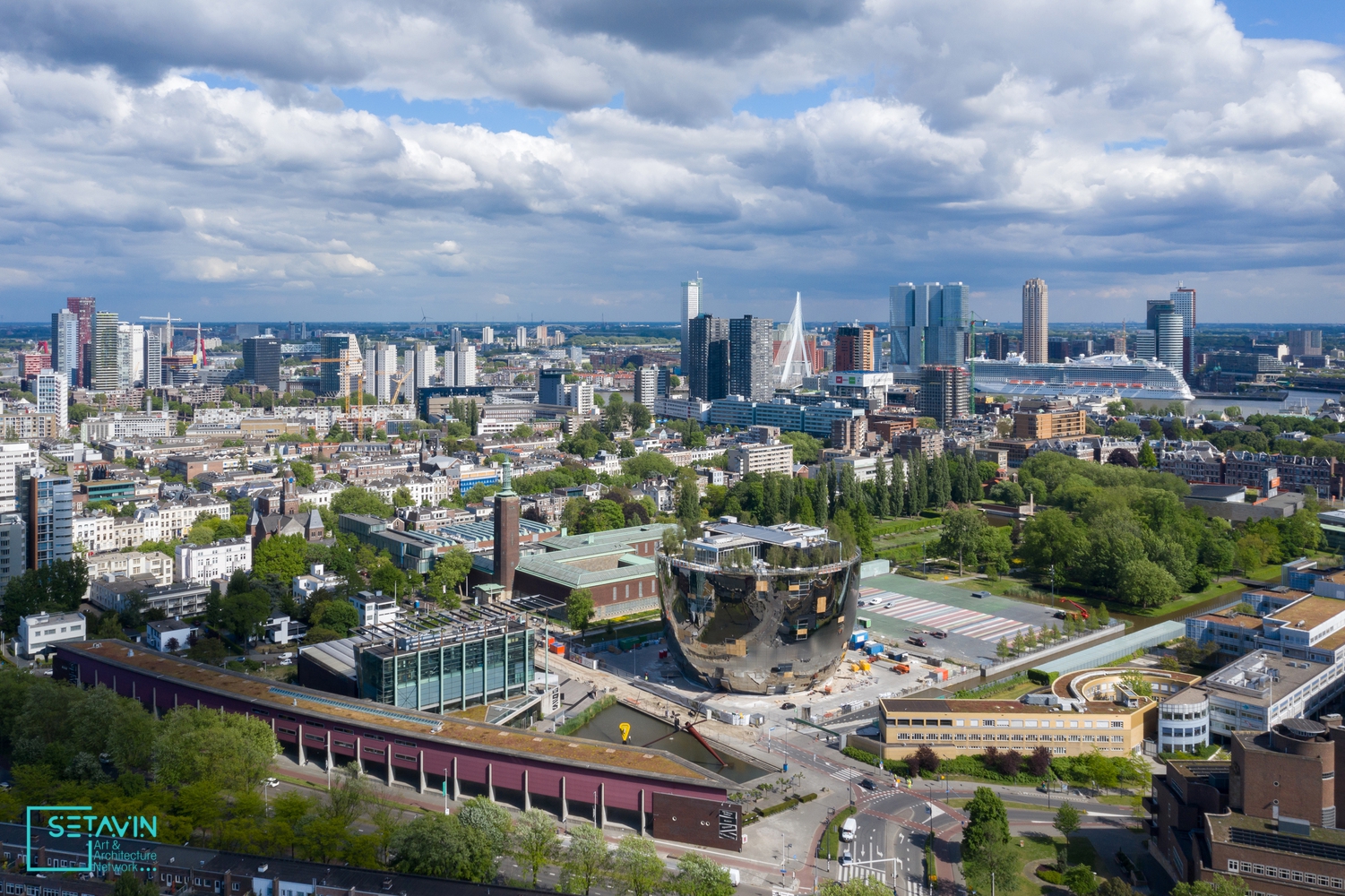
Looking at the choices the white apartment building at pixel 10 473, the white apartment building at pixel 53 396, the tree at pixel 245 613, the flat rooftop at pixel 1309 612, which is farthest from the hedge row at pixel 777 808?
the white apartment building at pixel 53 396

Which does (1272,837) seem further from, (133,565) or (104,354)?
(104,354)

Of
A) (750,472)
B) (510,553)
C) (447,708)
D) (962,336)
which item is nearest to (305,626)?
(510,553)

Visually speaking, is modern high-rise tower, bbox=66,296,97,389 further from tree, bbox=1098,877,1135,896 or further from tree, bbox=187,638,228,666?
tree, bbox=1098,877,1135,896

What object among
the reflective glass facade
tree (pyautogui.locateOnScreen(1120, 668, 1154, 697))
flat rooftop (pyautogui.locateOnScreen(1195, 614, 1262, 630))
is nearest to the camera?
tree (pyautogui.locateOnScreen(1120, 668, 1154, 697))

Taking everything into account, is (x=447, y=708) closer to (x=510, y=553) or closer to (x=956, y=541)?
(x=510, y=553)

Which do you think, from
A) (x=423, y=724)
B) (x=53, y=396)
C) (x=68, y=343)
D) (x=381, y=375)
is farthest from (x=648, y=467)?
(x=68, y=343)

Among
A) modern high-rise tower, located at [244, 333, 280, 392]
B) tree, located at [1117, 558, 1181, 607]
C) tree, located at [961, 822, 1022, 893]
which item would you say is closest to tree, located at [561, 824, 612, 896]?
tree, located at [961, 822, 1022, 893]

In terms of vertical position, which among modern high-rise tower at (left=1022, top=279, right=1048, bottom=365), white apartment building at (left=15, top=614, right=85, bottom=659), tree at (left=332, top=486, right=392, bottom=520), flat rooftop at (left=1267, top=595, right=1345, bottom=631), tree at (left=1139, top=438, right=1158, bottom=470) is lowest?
white apartment building at (left=15, top=614, right=85, bottom=659)
